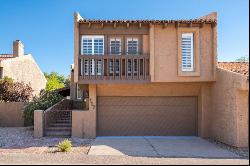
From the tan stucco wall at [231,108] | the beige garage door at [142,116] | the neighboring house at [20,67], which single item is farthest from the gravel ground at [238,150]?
the neighboring house at [20,67]

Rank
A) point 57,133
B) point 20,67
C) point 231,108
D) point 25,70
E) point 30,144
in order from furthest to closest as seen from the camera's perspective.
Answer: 1. point 25,70
2. point 20,67
3. point 57,133
4. point 231,108
5. point 30,144

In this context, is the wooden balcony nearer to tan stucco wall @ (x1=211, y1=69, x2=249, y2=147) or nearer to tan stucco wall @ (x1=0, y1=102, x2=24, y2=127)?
tan stucco wall @ (x1=211, y1=69, x2=249, y2=147)

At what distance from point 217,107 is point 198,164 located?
6.64 metres

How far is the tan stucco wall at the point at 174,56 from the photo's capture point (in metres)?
17.5

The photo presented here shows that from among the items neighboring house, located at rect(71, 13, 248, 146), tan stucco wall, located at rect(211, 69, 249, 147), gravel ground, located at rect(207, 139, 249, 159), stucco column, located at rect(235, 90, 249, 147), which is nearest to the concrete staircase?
neighboring house, located at rect(71, 13, 248, 146)

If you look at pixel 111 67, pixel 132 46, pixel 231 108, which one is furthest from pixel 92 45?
pixel 231 108

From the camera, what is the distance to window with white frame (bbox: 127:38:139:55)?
59.4ft

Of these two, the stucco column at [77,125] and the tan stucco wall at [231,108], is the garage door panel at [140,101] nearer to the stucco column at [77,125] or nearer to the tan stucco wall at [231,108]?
the stucco column at [77,125]

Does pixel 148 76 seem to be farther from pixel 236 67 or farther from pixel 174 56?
pixel 236 67

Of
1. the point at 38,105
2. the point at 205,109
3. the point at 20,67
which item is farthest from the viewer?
the point at 20,67

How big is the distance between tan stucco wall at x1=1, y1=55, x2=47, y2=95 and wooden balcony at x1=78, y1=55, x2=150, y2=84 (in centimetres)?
1182

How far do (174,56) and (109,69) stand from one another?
3501 millimetres

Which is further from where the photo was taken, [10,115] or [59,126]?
[10,115]

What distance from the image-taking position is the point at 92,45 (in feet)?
59.3
